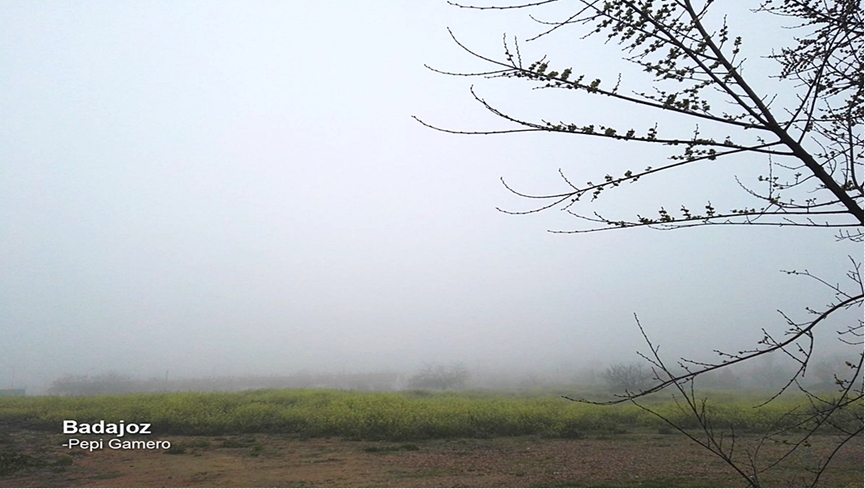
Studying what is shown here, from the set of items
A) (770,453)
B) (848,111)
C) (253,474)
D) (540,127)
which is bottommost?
(770,453)

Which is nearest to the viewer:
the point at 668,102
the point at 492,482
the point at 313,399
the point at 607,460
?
the point at 668,102

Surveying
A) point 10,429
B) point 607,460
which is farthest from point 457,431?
point 10,429

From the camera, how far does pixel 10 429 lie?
7727mm

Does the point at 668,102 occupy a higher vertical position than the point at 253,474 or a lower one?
higher

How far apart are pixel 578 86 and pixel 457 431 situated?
26.4ft

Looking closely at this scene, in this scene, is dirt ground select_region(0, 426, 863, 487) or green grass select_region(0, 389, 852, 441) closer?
dirt ground select_region(0, 426, 863, 487)

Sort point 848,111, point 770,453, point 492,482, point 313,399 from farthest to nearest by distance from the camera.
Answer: point 313,399
point 770,453
point 492,482
point 848,111

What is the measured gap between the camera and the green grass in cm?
806

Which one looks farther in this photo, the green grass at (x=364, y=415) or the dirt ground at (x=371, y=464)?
the green grass at (x=364, y=415)

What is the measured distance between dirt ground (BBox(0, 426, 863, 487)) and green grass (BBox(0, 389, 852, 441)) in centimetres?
44

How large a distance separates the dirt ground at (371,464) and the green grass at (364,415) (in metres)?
0.44

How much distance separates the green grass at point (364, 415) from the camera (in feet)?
26.5

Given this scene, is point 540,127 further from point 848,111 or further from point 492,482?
point 492,482

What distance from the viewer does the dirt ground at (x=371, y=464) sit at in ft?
18.0
